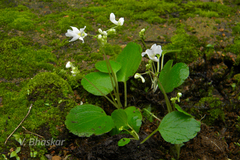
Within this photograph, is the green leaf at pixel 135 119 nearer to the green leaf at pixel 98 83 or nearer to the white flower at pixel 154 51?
the green leaf at pixel 98 83

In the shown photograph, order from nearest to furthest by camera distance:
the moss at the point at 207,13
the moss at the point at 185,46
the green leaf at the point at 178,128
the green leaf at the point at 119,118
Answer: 1. the green leaf at the point at 178,128
2. the green leaf at the point at 119,118
3. the moss at the point at 185,46
4. the moss at the point at 207,13

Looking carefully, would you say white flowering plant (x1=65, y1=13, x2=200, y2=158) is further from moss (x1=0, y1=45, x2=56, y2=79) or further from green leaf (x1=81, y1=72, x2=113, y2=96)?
moss (x1=0, y1=45, x2=56, y2=79)

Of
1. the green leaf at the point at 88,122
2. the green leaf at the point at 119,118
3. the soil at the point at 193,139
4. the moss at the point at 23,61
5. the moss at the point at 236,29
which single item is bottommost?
the soil at the point at 193,139

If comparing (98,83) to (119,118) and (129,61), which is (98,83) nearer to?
(129,61)

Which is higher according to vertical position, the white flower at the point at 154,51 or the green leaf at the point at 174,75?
the white flower at the point at 154,51

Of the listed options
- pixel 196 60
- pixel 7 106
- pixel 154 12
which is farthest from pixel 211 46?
pixel 7 106

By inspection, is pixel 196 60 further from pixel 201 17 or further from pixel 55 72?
pixel 55 72

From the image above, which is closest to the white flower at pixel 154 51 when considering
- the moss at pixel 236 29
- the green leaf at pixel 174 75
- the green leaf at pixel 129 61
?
the green leaf at pixel 174 75
